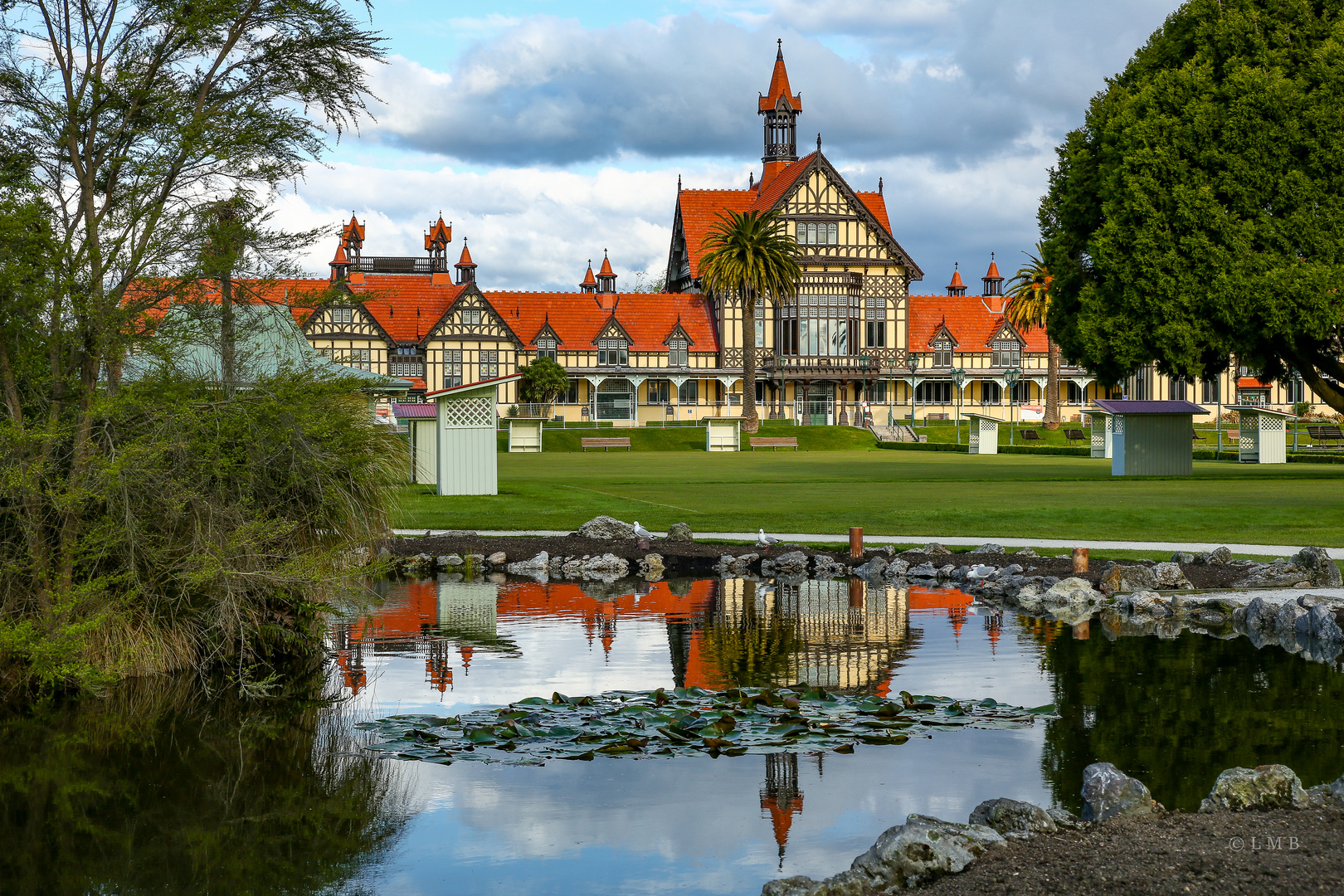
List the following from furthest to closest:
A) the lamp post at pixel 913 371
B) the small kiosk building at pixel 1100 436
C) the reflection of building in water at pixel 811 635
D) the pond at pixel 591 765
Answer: the lamp post at pixel 913 371 < the small kiosk building at pixel 1100 436 < the reflection of building in water at pixel 811 635 < the pond at pixel 591 765

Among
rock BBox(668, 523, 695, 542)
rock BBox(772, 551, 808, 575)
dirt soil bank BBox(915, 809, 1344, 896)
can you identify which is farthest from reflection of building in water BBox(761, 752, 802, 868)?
rock BBox(668, 523, 695, 542)

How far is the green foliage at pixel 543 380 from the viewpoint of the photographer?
71.2 meters

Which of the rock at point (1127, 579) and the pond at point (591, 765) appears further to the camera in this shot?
the rock at point (1127, 579)

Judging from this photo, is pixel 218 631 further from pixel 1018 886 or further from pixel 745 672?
pixel 1018 886

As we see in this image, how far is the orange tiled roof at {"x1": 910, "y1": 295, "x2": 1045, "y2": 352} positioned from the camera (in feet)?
267

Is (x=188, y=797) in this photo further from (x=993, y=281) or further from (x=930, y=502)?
(x=993, y=281)

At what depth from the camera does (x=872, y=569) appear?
Answer: 16625 mm

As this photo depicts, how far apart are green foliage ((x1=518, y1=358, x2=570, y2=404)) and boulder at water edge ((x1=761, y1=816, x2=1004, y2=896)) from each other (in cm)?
6529

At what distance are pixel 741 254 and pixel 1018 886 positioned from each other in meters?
63.6

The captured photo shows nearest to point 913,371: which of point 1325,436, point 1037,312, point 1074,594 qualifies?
point 1037,312

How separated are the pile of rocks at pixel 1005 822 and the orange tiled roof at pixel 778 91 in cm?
8012

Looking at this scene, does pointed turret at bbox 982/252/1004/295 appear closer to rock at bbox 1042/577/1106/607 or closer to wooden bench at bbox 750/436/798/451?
wooden bench at bbox 750/436/798/451

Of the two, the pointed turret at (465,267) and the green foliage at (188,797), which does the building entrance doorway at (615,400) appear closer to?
the pointed turret at (465,267)

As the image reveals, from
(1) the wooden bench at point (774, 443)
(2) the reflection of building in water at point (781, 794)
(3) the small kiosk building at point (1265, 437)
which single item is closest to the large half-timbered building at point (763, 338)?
(1) the wooden bench at point (774, 443)
